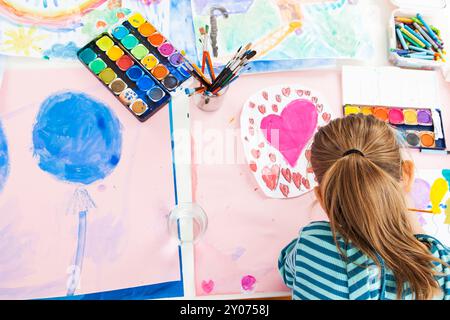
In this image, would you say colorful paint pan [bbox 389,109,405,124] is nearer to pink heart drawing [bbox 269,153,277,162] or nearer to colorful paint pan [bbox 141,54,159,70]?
pink heart drawing [bbox 269,153,277,162]

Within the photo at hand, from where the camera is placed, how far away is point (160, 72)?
91 cm

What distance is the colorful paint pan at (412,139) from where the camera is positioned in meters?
0.98

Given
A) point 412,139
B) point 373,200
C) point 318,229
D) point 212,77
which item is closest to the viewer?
point 373,200

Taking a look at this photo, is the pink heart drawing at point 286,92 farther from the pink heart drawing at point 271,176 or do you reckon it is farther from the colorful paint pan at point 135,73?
the colorful paint pan at point 135,73

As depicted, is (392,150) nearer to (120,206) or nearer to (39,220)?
(120,206)

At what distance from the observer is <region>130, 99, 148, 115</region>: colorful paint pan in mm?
899

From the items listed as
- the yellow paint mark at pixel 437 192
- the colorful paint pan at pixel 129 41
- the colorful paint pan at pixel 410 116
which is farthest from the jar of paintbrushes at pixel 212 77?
the yellow paint mark at pixel 437 192

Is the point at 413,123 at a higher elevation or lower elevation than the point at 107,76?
lower

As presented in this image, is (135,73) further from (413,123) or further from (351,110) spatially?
(413,123)

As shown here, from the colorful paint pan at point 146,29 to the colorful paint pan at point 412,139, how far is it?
0.61m

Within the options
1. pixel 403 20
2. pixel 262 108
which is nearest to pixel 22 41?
pixel 262 108

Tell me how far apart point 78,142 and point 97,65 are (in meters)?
0.17

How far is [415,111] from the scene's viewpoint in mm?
996

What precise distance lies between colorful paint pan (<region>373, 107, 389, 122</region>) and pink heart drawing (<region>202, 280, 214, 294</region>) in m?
0.52
